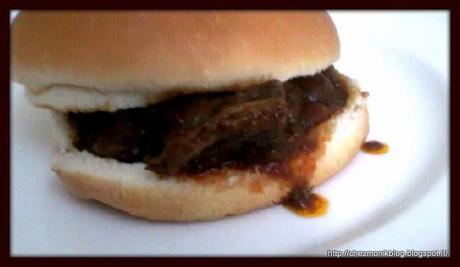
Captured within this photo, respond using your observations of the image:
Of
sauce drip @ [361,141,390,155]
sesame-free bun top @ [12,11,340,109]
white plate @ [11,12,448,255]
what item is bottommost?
white plate @ [11,12,448,255]

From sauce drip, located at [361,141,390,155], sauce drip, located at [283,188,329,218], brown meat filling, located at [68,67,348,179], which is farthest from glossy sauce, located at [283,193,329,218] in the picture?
sauce drip, located at [361,141,390,155]

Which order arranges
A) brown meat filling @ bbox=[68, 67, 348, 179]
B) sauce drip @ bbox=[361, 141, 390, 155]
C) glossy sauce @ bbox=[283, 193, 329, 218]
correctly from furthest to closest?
sauce drip @ bbox=[361, 141, 390, 155]
glossy sauce @ bbox=[283, 193, 329, 218]
brown meat filling @ bbox=[68, 67, 348, 179]

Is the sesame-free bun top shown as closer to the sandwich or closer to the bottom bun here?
the sandwich

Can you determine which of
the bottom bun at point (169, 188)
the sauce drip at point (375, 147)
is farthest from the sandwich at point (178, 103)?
the sauce drip at point (375, 147)

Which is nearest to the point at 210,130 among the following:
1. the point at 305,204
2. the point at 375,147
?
the point at 305,204

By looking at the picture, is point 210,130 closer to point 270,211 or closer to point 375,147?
point 270,211

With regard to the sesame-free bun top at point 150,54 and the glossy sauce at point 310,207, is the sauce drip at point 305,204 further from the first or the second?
the sesame-free bun top at point 150,54

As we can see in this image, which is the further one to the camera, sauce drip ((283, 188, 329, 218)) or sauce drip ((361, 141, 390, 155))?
sauce drip ((361, 141, 390, 155))

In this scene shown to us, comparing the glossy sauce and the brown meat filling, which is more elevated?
the brown meat filling
